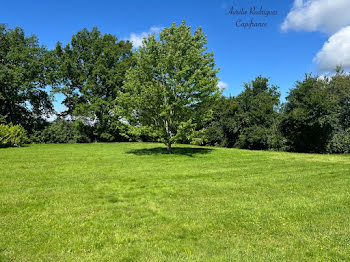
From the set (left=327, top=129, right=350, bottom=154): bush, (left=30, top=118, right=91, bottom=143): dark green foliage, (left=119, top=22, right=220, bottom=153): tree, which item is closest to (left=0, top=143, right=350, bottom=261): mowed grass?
(left=119, top=22, right=220, bottom=153): tree

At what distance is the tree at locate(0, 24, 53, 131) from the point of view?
31.0 meters

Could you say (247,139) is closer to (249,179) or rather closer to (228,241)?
(249,179)

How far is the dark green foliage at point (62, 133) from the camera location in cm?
3294

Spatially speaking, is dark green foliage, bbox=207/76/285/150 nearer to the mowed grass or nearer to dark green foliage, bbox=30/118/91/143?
dark green foliage, bbox=30/118/91/143

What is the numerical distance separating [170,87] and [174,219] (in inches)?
499

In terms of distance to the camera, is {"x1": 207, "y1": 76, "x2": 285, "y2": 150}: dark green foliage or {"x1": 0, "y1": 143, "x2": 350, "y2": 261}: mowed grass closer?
{"x1": 0, "y1": 143, "x2": 350, "y2": 261}: mowed grass

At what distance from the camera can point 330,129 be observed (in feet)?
87.5

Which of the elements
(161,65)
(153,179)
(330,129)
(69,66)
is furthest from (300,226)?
(69,66)

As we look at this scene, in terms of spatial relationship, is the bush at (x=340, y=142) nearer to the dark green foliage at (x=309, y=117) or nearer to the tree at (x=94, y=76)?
the dark green foliage at (x=309, y=117)

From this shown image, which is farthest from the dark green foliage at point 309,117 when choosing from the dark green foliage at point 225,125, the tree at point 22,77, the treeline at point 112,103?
the tree at point 22,77

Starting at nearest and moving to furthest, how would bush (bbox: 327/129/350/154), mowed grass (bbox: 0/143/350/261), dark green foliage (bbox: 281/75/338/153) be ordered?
mowed grass (bbox: 0/143/350/261), dark green foliage (bbox: 281/75/338/153), bush (bbox: 327/129/350/154)

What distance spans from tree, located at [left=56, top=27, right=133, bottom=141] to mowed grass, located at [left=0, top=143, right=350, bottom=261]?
89.0 feet

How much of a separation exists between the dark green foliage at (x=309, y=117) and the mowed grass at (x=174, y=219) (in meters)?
19.4

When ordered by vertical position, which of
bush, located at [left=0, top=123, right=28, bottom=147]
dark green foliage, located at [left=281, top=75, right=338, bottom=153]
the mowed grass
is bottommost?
the mowed grass
